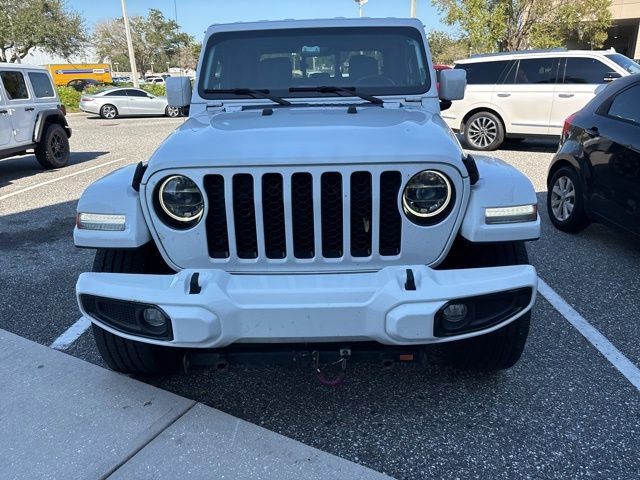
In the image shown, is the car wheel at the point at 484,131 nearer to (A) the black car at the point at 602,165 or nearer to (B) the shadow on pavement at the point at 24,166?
(A) the black car at the point at 602,165

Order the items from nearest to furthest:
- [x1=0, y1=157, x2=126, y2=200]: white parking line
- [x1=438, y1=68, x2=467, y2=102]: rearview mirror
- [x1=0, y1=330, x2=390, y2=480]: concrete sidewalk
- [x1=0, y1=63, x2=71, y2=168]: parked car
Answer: [x1=0, y1=330, x2=390, y2=480]: concrete sidewalk < [x1=438, y1=68, x2=467, y2=102]: rearview mirror < [x1=0, y1=157, x2=126, y2=200]: white parking line < [x1=0, y1=63, x2=71, y2=168]: parked car

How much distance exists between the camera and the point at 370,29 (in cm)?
366

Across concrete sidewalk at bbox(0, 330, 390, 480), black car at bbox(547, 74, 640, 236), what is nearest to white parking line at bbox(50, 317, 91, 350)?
concrete sidewalk at bbox(0, 330, 390, 480)

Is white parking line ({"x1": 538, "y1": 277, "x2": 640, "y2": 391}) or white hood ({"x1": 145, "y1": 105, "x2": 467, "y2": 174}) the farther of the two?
white parking line ({"x1": 538, "y1": 277, "x2": 640, "y2": 391})

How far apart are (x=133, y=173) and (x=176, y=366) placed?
44.3 inches

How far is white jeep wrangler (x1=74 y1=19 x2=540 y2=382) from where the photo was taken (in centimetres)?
208

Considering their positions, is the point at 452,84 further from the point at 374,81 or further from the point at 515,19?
the point at 515,19

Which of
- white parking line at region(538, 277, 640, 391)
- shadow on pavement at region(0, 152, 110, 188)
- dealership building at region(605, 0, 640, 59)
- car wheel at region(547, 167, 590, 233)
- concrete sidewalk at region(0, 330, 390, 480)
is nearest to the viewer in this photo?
concrete sidewalk at region(0, 330, 390, 480)

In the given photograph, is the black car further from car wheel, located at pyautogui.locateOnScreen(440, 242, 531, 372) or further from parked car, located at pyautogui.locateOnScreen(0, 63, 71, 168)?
parked car, located at pyautogui.locateOnScreen(0, 63, 71, 168)

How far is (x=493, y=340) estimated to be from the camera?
2.63 meters

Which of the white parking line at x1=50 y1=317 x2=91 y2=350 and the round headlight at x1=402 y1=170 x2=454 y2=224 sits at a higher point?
the round headlight at x1=402 y1=170 x2=454 y2=224

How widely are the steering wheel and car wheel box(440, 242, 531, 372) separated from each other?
5.05ft

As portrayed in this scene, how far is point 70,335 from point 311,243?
2126 mm

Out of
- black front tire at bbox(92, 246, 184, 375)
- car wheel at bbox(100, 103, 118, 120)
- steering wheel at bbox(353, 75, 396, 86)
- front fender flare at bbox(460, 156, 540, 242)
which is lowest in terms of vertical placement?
car wheel at bbox(100, 103, 118, 120)
